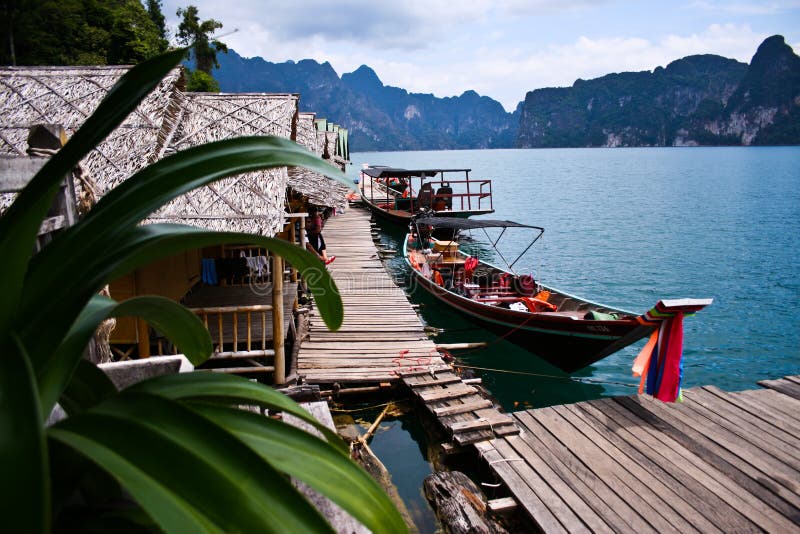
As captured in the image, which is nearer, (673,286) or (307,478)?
(307,478)

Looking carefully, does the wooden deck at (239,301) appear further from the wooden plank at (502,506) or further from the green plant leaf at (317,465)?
the green plant leaf at (317,465)

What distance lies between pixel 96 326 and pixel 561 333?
9476 mm

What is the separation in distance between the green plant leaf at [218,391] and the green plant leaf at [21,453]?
1.20 ft

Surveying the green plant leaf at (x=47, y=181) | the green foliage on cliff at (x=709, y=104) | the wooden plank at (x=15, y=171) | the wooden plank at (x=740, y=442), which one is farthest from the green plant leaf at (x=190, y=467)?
the green foliage on cliff at (x=709, y=104)

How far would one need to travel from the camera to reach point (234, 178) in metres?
6.79

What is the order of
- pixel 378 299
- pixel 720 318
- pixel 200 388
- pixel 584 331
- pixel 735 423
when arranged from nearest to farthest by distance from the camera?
pixel 200 388 < pixel 735 423 < pixel 584 331 < pixel 378 299 < pixel 720 318

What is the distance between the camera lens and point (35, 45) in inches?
1043

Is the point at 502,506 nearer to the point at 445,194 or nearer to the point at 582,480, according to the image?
the point at 582,480

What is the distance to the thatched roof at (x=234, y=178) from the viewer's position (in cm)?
585

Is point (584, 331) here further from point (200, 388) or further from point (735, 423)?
point (200, 388)

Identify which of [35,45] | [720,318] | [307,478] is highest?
[35,45]

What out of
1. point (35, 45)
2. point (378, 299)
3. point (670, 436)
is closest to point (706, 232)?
point (378, 299)

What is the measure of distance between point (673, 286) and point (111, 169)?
20.0 meters

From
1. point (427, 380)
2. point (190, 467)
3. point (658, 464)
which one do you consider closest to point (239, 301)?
point (427, 380)
